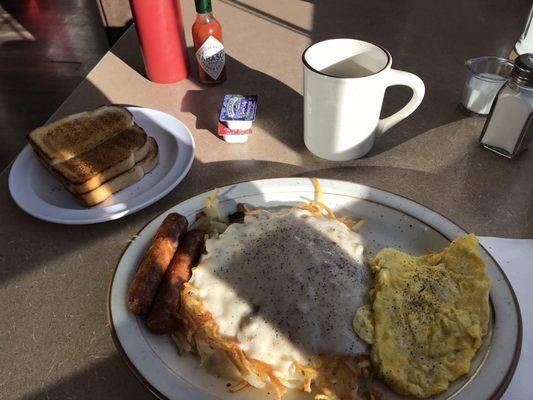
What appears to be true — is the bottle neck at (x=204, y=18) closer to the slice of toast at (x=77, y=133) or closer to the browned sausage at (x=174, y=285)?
the slice of toast at (x=77, y=133)

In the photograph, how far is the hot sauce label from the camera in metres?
1.80

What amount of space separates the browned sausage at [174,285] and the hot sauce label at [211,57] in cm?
96

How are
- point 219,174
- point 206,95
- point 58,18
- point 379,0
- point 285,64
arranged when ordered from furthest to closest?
point 58,18
point 379,0
point 285,64
point 206,95
point 219,174

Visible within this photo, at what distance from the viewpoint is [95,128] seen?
1583 mm

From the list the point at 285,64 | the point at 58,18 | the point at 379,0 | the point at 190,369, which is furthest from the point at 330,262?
the point at 58,18

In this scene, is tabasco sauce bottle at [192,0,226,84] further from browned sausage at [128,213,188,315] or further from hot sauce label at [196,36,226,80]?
browned sausage at [128,213,188,315]

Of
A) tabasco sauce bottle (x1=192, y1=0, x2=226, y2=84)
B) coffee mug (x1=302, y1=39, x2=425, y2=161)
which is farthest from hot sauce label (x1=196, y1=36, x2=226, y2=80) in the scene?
coffee mug (x1=302, y1=39, x2=425, y2=161)

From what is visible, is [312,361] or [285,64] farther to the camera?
[285,64]

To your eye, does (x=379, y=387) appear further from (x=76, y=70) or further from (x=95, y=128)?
(x=76, y=70)

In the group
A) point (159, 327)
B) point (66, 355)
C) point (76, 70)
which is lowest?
point (76, 70)

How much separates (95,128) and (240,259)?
86 centimetres

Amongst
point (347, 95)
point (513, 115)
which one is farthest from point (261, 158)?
point (513, 115)

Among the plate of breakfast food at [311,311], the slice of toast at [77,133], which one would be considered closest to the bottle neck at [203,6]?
the slice of toast at [77,133]

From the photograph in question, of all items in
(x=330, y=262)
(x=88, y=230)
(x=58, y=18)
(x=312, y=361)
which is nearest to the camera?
(x=312, y=361)
